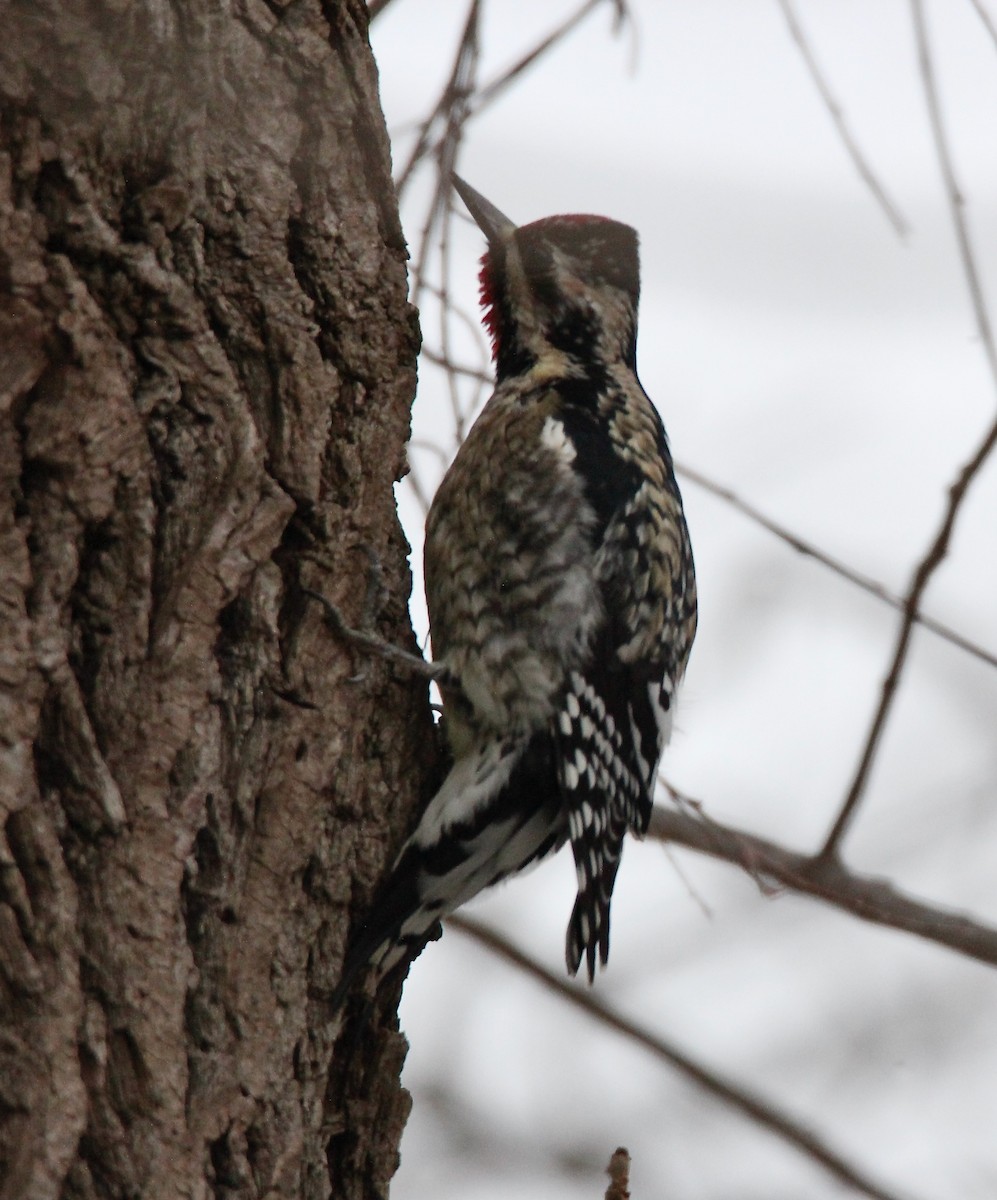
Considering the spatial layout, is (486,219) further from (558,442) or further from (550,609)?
(550,609)

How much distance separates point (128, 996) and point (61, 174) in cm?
108

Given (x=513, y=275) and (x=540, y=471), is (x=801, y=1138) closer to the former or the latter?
(x=540, y=471)

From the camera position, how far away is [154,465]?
217 centimetres

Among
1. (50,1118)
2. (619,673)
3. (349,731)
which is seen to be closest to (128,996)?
(50,1118)

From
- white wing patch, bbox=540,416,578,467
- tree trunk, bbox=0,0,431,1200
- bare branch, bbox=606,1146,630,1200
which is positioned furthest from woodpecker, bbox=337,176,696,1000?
bare branch, bbox=606,1146,630,1200

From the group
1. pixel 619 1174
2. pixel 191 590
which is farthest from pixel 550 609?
pixel 619 1174

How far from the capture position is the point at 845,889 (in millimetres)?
3324

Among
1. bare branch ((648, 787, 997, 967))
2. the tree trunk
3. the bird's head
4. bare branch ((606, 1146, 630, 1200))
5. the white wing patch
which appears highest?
the bird's head

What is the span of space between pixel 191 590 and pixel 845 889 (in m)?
1.75

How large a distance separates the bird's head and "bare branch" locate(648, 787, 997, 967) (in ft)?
3.67

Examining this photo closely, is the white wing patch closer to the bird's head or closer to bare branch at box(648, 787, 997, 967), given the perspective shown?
the bird's head

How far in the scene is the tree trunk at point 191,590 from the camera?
6.44 ft

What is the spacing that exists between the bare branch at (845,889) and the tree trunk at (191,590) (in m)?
1.04

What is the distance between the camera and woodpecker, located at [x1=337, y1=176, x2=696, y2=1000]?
9.87ft
